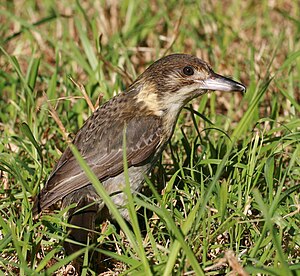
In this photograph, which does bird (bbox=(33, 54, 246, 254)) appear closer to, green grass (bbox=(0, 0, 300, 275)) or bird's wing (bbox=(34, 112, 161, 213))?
bird's wing (bbox=(34, 112, 161, 213))

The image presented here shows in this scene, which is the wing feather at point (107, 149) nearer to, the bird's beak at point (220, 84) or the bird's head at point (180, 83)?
the bird's head at point (180, 83)

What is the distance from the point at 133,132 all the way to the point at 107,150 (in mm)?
207

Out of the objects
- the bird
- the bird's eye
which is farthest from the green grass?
the bird's eye

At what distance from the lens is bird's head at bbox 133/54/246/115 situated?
182 inches

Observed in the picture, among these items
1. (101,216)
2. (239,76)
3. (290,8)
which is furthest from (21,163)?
(290,8)

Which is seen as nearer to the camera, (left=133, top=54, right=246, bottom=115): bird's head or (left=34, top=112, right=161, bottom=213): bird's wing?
(left=34, top=112, right=161, bottom=213): bird's wing

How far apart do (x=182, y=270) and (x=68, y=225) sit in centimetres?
79

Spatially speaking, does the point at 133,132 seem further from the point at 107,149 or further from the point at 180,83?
the point at 180,83

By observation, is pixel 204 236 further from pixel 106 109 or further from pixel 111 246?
pixel 106 109

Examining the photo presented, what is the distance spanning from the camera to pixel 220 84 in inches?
182

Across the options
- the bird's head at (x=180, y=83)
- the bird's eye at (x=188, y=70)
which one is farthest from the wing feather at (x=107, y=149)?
the bird's eye at (x=188, y=70)

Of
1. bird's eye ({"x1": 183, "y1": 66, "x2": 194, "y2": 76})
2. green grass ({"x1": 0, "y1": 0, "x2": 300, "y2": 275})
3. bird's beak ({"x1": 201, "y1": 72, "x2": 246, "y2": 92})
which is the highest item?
bird's eye ({"x1": 183, "y1": 66, "x2": 194, "y2": 76})

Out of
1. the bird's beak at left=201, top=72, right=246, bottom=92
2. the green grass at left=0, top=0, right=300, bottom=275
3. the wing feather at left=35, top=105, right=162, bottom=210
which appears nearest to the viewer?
the green grass at left=0, top=0, right=300, bottom=275

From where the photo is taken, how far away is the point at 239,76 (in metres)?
6.17
